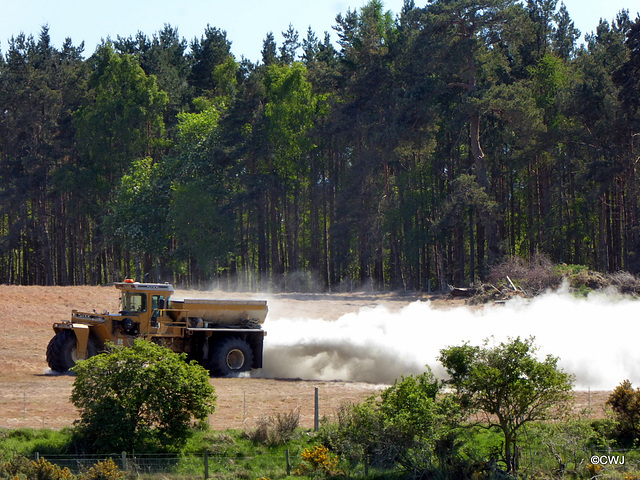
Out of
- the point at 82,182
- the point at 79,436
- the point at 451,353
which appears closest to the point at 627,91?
the point at 451,353

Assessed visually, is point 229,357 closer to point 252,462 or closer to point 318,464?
point 252,462

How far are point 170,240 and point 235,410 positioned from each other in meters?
50.0

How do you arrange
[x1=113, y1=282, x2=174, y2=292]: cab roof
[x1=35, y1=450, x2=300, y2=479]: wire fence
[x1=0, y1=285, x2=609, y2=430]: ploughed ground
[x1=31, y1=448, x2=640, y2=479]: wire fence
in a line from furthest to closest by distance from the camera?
[x1=113, y1=282, x2=174, y2=292]: cab roof, [x1=0, y1=285, x2=609, y2=430]: ploughed ground, [x1=35, y1=450, x2=300, y2=479]: wire fence, [x1=31, y1=448, x2=640, y2=479]: wire fence

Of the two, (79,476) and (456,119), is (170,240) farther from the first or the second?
(79,476)

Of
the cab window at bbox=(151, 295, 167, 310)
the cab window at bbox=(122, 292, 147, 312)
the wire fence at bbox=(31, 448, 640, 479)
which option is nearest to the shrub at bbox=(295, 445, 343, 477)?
the wire fence at bbox=(31, 448, 640, 479)

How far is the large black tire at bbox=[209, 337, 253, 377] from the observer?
92.2 ft

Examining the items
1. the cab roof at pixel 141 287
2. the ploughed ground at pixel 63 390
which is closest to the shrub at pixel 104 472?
the ploughed ground at pixel 63 390

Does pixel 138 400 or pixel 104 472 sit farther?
pixel 138 400

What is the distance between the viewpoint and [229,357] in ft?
93.6

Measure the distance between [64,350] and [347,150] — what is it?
174 ft

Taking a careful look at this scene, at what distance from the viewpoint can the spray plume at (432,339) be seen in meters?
27.5

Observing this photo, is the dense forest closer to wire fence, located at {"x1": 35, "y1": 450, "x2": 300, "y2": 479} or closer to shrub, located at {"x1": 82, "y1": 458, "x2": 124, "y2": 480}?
wire fence, located at {"x1": 35, "y1": 450, "x2": 300, "y2": 479}

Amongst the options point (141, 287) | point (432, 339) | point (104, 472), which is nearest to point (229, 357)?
point (141, 287)

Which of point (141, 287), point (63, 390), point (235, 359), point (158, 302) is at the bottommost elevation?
point (63, 390)
